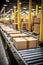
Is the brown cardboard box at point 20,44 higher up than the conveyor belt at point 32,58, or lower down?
higher up

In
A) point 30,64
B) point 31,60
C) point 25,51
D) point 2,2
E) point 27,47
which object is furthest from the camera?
point 2,2

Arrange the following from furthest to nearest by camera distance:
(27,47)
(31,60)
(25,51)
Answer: (27,47)
(25,51)
(31,60)

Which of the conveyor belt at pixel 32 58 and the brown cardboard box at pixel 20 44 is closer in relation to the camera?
the conveyor belt at pixel 32 58

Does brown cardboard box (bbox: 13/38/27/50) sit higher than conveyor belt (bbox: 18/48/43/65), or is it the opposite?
brown cardboard box (bbox: 13/38/27/50)

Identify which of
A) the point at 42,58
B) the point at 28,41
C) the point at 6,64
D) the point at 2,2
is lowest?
the point at 6,64

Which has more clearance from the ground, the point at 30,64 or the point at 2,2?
the point at 2,2

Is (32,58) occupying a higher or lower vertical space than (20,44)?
lower

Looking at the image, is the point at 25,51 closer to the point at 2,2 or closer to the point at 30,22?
the point at 2,2

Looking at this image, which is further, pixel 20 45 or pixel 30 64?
pixel 20 45

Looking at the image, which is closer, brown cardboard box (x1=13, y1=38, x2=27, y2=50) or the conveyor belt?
the conveyor belt

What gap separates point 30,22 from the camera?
27.2ft

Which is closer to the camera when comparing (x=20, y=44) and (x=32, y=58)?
(x=32, y=58)

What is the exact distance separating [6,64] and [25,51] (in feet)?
5.07

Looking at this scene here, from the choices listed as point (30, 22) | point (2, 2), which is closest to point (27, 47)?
point (2, 2)
